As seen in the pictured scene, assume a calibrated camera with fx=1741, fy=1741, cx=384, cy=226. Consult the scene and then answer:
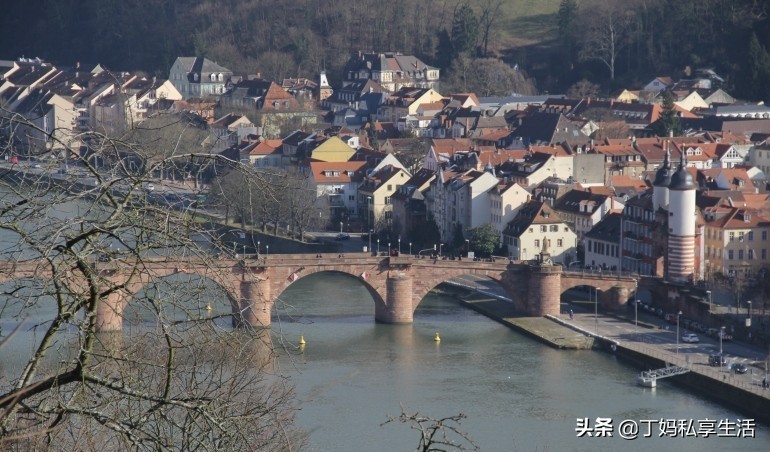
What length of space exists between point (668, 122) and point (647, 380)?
19015mm

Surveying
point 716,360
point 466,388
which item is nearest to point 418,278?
point 716,360

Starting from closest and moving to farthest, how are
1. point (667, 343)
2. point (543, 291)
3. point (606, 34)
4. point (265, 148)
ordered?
point (667, 343) < point (543, 291) < point (265, 148) < point (606, 34)

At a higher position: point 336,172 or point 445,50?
point 445,50

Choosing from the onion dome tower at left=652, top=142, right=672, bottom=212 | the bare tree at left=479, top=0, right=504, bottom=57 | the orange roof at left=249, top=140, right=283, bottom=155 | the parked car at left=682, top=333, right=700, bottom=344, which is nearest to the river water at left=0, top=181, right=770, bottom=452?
the parked car at left=682, top=333, right=700, bottom=344

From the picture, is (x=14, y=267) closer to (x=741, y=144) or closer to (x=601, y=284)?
(x=601, y=284)

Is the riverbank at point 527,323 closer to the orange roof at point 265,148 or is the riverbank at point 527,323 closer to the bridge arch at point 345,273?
the bridge arch at point 345,273

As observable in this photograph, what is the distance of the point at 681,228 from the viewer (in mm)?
22312

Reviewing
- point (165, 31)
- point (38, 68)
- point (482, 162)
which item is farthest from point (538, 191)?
point (165, 31)

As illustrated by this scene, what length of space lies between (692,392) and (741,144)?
55.1ft

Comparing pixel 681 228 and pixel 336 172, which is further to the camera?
pixel 336 172

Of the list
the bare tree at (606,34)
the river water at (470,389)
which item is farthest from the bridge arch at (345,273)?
the bare tree at (606,34)

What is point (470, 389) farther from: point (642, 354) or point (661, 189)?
point (661, 189)

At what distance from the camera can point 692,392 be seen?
17.0 m

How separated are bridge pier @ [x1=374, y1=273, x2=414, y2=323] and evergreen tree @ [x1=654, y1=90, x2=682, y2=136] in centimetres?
1425
